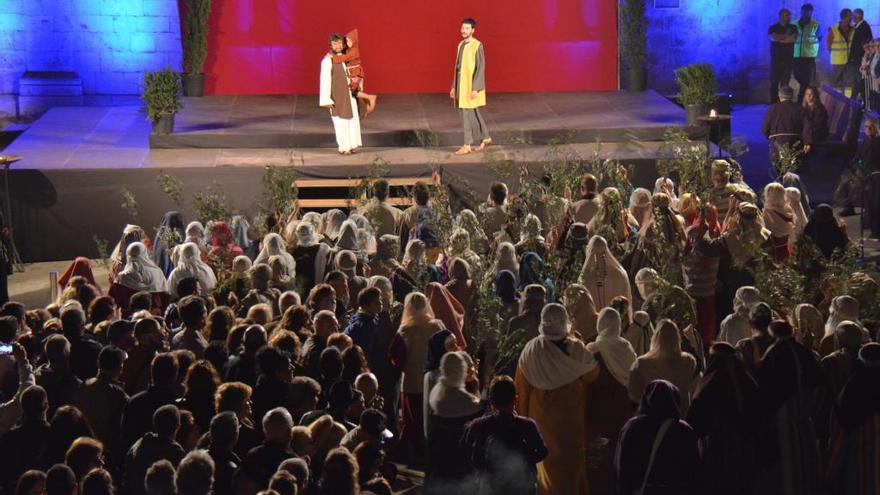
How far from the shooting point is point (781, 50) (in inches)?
804

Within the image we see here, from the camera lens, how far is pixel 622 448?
6.66m

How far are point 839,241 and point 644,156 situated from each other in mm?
5222

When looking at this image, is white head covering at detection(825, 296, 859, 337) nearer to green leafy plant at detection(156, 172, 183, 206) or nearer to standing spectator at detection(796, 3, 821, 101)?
green leafy plant at detection(156, 172, 183, 206)

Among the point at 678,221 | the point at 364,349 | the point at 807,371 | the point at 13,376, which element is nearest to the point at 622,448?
the point at 807,371

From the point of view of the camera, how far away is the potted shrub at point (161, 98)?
55.1ft

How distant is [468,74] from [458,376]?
916 centimetres

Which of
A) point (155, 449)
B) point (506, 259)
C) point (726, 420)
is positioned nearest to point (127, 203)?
point (506, 259)

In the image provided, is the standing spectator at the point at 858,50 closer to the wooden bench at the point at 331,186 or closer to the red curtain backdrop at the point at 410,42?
the red curtain backdrop at the point at 410,42

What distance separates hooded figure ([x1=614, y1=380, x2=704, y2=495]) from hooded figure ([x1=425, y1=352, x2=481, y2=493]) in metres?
0.87

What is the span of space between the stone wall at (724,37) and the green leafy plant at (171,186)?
29.3 feet

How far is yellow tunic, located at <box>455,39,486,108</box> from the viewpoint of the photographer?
52.2 feet

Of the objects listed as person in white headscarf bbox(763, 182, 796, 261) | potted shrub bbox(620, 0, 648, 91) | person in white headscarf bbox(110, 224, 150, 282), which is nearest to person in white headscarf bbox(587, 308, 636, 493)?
person in white headscarf bbox(763, 182, 796, 261)

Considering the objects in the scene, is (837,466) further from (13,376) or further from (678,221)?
(13,376)

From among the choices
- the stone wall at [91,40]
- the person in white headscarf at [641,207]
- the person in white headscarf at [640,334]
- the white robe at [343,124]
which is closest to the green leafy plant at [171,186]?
the white robe at [343,124]
